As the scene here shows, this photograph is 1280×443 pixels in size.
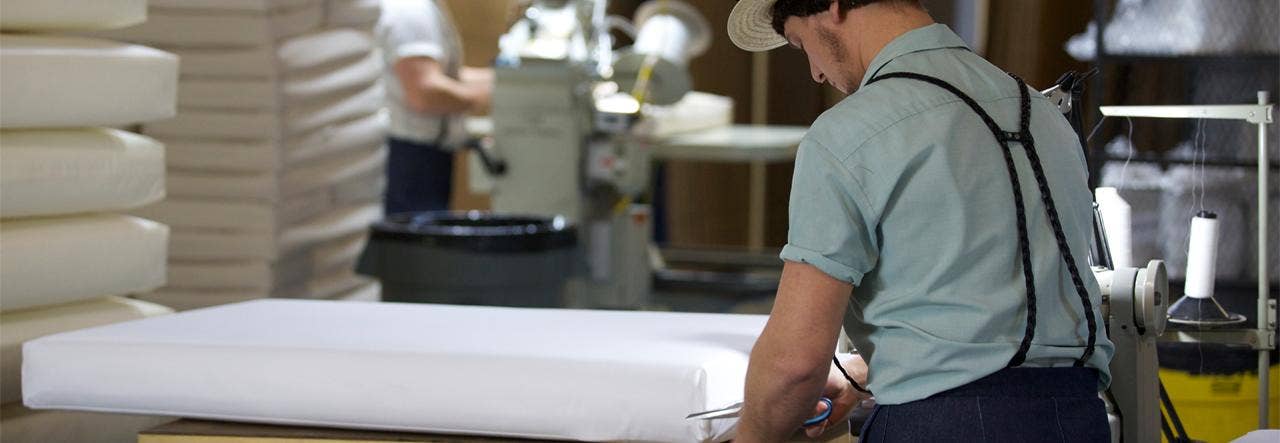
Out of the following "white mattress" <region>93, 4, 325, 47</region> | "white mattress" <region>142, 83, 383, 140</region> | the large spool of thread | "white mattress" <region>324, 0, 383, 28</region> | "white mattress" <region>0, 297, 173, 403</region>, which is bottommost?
"white mattress" <region>0, 297, 173, 403</region>

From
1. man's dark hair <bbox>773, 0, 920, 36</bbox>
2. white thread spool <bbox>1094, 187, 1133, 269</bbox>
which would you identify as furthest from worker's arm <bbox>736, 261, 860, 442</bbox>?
white thread spool <bbox>1094, 187, 1133, 269</bbox>

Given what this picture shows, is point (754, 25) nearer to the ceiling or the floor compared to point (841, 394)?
nearer to the ceiling

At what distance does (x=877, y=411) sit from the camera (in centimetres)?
165

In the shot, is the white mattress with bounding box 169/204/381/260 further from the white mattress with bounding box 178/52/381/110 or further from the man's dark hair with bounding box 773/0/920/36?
the man's dark hair with bounding box 773/0/920/36

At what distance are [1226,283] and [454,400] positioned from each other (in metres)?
2.90

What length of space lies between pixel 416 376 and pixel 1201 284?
115cm

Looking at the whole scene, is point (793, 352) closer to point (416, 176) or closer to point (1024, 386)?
point (1024, 386)

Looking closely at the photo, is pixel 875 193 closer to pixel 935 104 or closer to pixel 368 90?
pixel 935 104

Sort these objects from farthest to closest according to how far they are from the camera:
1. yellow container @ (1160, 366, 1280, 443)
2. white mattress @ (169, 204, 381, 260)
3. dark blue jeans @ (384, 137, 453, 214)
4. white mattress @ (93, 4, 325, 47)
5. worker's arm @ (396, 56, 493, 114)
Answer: dark blue jeans @ (384, 137, 453, 214)
worker's arm @ (396, 56, 493, 114)
white mattress @ (169, 204, 381, 260)
white mattress @ (93, 4, 325, 47)
yellow container @ (1160, 366, 1280, 443)

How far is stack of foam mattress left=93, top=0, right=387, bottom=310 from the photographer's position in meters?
4.03

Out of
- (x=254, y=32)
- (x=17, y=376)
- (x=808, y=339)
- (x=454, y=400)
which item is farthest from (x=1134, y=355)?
(x=254, y=32)

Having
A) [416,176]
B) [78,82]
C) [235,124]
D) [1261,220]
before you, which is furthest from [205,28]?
[1261,220]

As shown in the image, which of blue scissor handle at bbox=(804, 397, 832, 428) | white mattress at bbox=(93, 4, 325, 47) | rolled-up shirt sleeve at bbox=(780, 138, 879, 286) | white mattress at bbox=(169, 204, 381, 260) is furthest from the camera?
white mattress at bbox=(169, 204, 381, 260)

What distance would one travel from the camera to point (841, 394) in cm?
194
